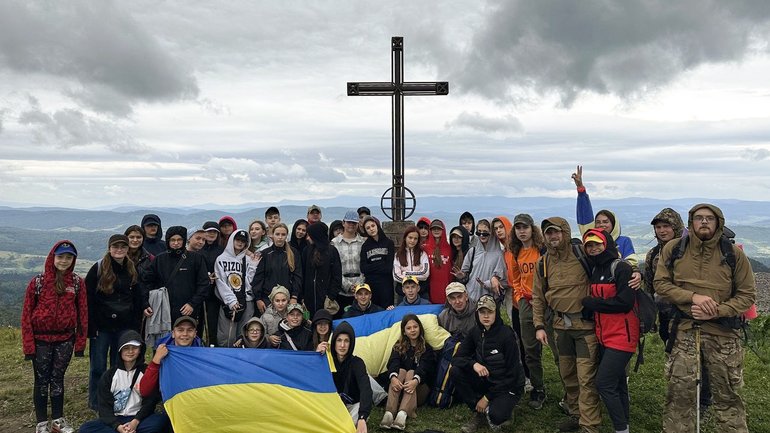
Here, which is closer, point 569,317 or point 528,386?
point 569,317

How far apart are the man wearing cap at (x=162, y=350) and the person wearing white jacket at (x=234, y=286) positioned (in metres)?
1.35

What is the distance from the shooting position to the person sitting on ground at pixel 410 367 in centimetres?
704

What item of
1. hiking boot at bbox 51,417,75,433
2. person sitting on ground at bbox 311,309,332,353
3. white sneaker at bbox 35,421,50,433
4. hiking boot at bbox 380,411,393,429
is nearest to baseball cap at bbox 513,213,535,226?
person sitting on ground at bbox 311,309,332,353

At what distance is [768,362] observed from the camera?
32.5 feet

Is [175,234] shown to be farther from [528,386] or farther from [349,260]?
[528,386]

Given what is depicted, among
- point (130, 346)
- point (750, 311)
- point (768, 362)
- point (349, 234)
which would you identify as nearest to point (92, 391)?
point (130, 346)

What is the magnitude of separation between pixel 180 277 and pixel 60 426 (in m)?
2.40

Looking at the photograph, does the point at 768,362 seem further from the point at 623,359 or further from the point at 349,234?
the point at 349,234

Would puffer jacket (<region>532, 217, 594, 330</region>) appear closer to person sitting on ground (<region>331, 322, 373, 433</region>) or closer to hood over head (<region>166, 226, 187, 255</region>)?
person sitting on ground (<region>331, 322, 373, 433</region>)

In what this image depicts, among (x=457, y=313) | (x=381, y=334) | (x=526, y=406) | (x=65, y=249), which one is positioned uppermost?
(x=65, y=249)

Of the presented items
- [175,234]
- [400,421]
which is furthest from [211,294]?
[400,421]

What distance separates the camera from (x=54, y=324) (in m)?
6.31

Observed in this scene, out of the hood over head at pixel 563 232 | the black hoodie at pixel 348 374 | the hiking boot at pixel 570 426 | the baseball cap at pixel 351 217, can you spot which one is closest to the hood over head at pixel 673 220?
the hood over head at pixel 563 232

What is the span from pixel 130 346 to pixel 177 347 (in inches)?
21.8
